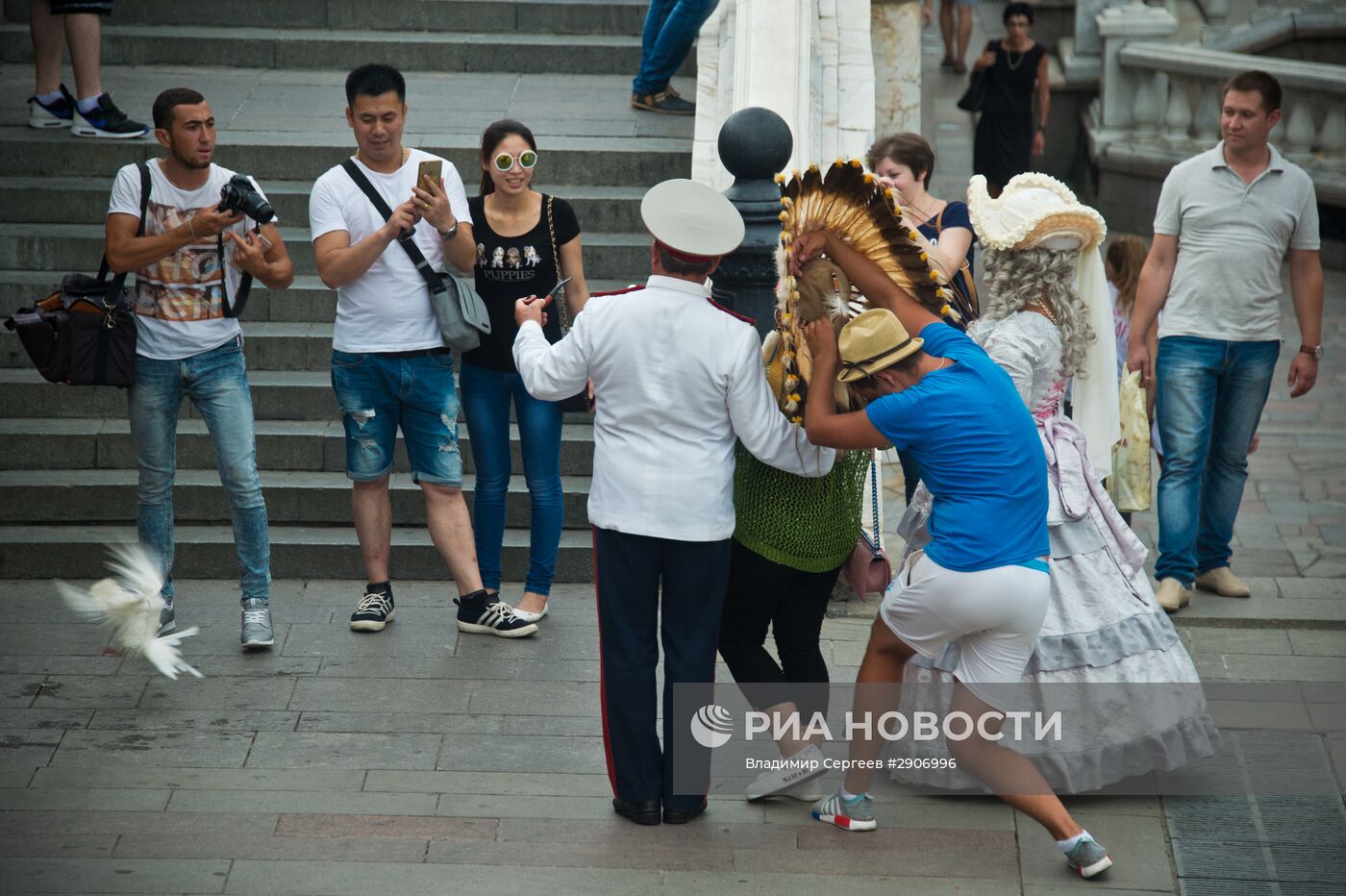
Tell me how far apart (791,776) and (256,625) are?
2262 millimetres

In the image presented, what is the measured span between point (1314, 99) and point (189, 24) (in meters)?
9.09

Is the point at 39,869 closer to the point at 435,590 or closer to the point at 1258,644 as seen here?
the point at 435,590

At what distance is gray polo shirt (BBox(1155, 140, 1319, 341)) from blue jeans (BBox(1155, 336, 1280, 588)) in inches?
3.4

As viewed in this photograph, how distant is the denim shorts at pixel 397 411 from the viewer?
616 cm

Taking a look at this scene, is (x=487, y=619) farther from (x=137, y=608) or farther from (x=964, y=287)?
(x=964, y=287)

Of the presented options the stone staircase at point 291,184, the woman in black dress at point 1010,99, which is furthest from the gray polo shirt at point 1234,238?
the woman in black dress at point 1010,99

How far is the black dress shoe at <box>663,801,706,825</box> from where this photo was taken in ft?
16.3

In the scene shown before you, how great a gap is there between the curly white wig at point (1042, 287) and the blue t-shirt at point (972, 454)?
2.56ft

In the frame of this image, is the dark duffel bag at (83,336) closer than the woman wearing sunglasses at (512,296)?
Yes

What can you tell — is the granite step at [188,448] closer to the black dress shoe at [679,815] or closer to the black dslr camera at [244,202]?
the black dslr camera at [244,202]

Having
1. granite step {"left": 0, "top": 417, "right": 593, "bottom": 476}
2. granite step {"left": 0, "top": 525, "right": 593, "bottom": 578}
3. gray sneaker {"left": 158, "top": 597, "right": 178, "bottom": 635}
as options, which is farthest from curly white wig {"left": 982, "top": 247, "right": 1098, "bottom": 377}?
gray sneaker {"left": 158, "top": 597, "right": 178, "bottom": 635}

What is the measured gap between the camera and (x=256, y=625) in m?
6.15

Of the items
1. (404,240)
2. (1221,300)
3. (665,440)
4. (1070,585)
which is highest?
(404,240)

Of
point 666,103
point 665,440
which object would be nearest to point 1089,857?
point 665,440
